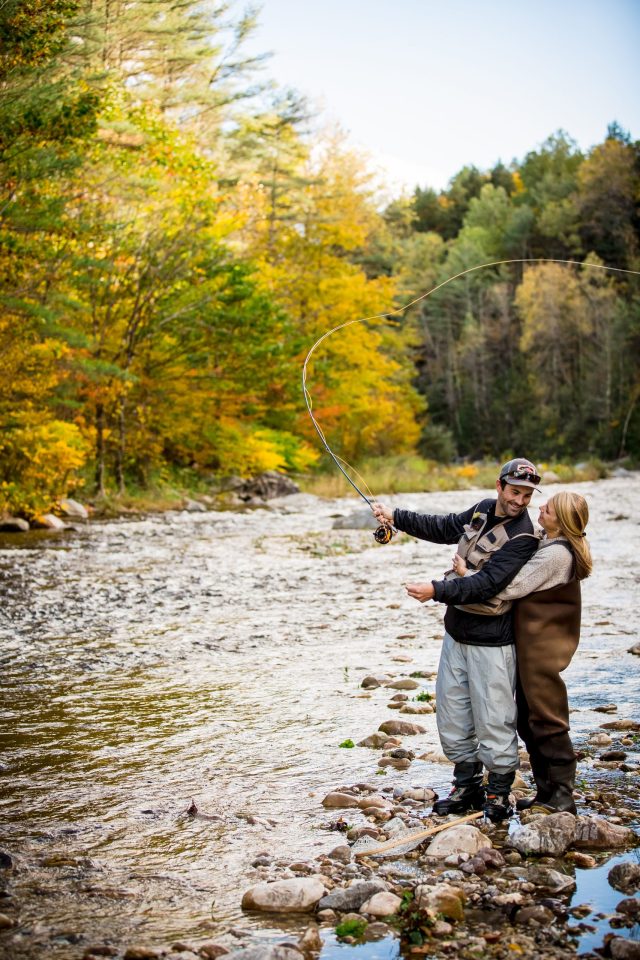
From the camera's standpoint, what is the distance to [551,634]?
4164 mm

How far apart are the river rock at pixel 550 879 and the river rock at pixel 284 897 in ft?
2.58

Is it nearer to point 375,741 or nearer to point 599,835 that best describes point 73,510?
point 375,741

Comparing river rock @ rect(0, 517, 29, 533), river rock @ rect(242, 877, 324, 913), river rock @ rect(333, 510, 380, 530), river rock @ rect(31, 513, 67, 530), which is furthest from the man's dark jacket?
river rock @ rect(333, 510, 380, 530)

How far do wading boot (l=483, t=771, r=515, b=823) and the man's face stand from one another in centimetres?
116

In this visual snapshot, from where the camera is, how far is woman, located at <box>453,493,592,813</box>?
4125 mm

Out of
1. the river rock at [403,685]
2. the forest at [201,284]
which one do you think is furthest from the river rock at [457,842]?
the forest at [201,284]

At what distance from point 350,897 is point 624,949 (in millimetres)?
943

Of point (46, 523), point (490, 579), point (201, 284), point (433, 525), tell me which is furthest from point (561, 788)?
point (201, 284)

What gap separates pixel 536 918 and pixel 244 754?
2.32 metres

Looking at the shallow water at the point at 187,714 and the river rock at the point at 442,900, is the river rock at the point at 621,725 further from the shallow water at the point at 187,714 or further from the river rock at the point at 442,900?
the river rock at the point at 442,900

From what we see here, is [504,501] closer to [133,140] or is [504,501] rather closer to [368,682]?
[368,682]

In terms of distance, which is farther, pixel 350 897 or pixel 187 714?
pixel 187 714

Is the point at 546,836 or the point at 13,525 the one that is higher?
the point at 546,836

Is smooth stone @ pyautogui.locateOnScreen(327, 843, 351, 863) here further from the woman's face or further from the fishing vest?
the woman's face
